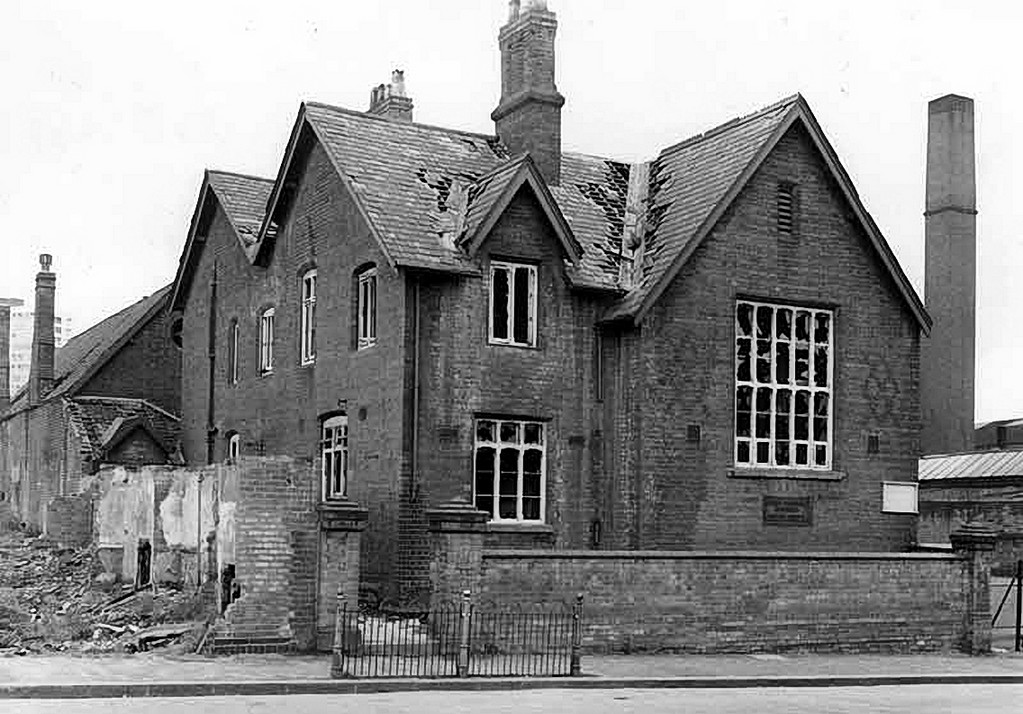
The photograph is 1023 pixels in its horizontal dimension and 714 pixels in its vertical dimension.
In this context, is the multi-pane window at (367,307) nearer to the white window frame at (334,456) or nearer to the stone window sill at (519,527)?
the white window frame at (334,456)

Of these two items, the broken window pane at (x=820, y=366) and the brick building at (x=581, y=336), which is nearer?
the brick building at (x=581, y=336)

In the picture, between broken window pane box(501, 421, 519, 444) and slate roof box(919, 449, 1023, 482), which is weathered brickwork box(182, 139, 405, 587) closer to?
broken window pane box(501, 421, 519, 444)

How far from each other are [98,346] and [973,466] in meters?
25.2

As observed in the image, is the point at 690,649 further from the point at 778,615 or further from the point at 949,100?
the point at 949,100

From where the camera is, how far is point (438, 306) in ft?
81.1

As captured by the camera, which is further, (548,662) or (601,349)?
(601,349)

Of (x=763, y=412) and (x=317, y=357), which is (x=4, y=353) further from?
(x=763, y=412)

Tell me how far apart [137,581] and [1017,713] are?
607 inches

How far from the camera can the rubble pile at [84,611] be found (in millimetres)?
20047

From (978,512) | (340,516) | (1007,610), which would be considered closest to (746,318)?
(1007,610)

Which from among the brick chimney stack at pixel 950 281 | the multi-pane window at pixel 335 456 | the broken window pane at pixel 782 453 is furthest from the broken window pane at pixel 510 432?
the brick chimney stack at pixel 950 281

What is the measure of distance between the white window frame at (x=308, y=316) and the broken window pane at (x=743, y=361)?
8.06 m

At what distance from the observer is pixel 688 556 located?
21922 mm

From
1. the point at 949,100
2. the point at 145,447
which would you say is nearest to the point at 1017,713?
the point at 145,447
